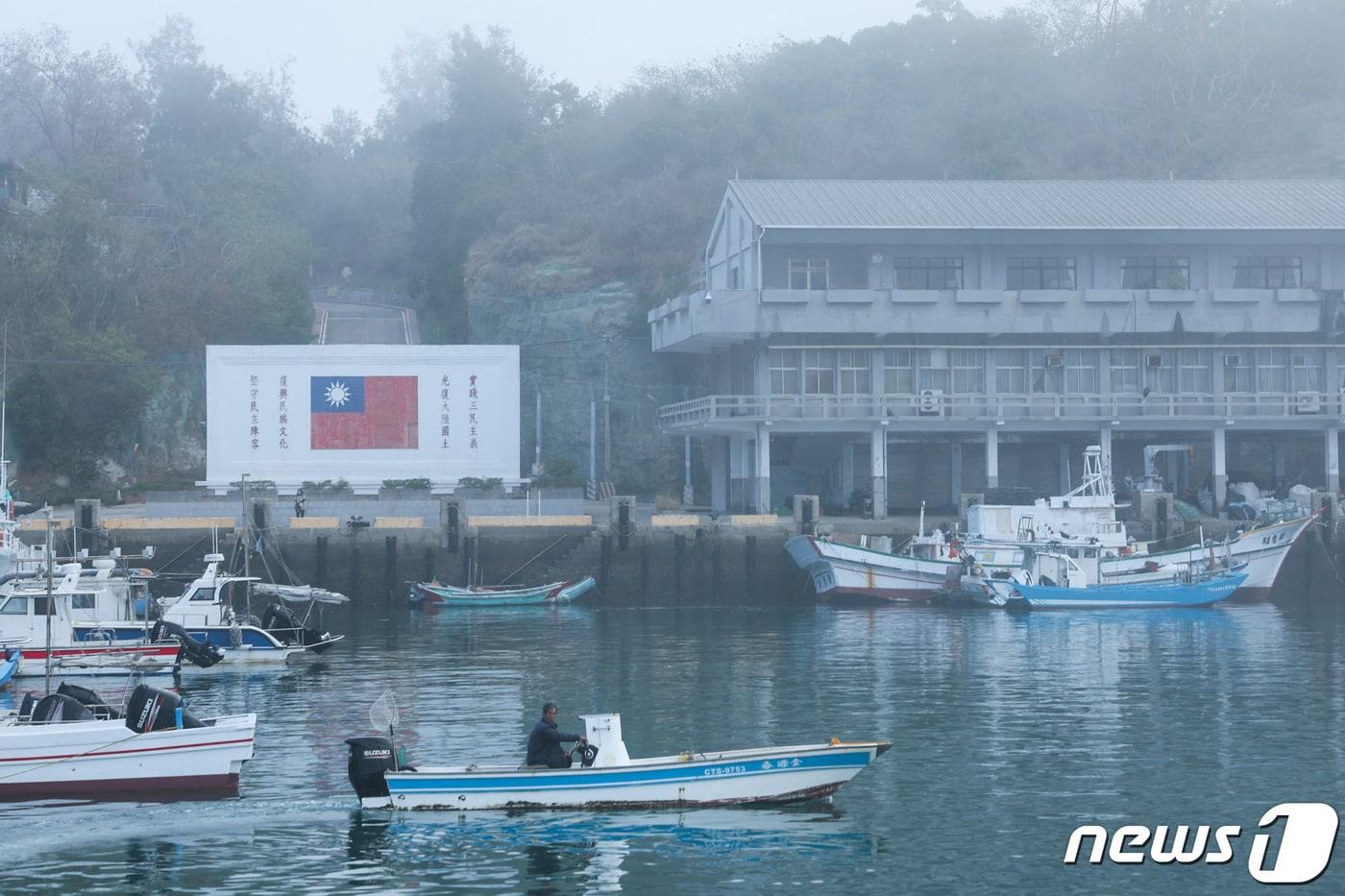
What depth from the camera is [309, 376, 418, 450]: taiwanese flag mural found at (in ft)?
236

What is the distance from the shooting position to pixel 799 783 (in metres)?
24.8

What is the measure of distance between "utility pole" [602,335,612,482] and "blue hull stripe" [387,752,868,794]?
54338 millimetres

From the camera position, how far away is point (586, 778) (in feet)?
79.7

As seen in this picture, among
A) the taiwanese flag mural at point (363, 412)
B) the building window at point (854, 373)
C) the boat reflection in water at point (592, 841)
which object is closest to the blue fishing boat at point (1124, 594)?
the building window at point (854, 373)

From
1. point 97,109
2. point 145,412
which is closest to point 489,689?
point 145,412

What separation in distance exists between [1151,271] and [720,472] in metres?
22.2

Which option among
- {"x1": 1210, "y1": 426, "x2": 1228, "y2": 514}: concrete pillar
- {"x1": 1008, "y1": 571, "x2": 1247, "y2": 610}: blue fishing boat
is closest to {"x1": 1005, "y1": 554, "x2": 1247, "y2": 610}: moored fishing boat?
{"x1": 1008, "y1": 571, "x2": 1247, "y2": 610}: blue fishing boat

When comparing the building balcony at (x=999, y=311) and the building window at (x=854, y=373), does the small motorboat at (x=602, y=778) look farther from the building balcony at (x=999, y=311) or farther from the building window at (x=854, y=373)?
the building window at (x=854, y=373)

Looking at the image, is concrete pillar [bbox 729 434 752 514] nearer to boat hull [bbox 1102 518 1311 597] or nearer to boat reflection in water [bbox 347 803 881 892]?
boat hull [bbox 1102 518 1311 597]

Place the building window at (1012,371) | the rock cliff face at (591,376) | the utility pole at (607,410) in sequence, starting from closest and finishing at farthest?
the building window at (1012,371), the utility pole at (607,410), the rock cliff face at (591,376)

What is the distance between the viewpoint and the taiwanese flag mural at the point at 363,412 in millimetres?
72000

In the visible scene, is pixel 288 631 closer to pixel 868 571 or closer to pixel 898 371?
pixel 868 571

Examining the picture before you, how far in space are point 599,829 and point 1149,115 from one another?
306ft

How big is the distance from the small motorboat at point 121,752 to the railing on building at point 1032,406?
42.1m
